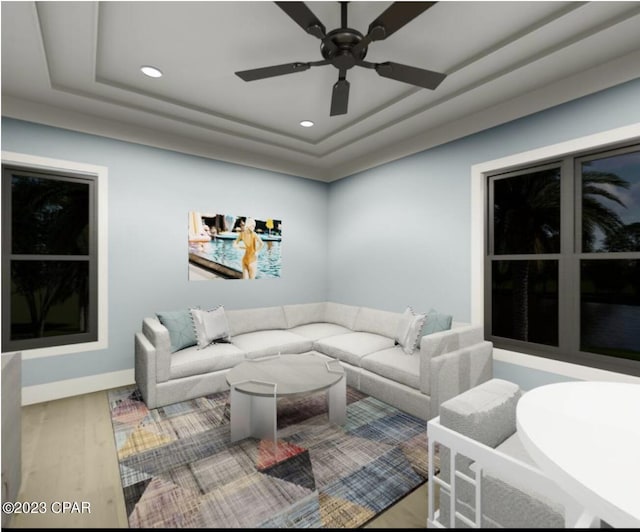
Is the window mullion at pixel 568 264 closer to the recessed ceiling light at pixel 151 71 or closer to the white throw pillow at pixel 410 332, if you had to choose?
the white throw pillow at pixel 410 332

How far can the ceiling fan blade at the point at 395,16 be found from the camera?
1492 millimetres

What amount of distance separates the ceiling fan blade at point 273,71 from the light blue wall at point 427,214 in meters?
2.10

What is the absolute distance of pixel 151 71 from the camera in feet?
8.53

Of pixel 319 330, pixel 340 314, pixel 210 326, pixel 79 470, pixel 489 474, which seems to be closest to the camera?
pixel 489 474

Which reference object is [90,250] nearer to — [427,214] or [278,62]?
[278,62]

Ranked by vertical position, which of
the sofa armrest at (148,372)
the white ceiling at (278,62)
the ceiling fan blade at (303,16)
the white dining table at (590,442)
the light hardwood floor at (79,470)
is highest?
the white ceiling at (278,62)

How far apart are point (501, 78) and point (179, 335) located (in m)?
3.70

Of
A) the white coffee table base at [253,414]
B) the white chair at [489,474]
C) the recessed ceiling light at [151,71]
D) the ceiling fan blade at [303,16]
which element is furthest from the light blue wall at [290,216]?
the ceiling fan blade at [303,16]

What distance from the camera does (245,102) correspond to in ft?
10.3

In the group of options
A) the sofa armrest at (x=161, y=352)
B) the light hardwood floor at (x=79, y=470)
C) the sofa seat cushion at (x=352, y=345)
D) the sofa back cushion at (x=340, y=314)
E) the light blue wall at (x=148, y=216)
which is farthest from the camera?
the sofa back cushion at (x=340, y=314)

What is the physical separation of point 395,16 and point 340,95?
0.71 m

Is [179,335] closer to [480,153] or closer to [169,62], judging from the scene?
[169,62]

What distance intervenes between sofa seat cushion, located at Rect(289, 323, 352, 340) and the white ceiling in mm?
2459

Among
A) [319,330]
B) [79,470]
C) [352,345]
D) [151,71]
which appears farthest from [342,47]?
[319,330]
